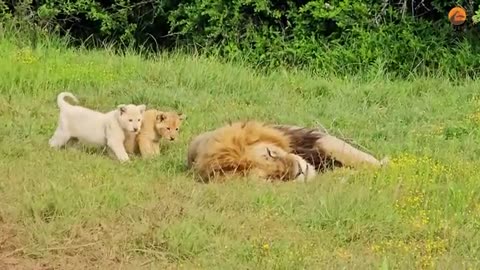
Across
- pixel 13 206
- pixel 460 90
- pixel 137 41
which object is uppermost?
pixel 13 206

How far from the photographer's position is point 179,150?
7328 mm

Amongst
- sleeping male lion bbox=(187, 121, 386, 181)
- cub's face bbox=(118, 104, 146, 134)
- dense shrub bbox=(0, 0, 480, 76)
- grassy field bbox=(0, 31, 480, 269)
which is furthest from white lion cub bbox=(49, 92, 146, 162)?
dense shrub bbox=(0, 0, 480, 76)

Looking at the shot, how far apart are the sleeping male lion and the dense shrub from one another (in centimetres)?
404

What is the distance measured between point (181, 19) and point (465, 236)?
8.48 meters

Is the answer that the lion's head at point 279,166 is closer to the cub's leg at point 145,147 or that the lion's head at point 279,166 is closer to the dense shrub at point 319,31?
the cub's leg at point 145,147

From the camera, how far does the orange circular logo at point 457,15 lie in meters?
11.3

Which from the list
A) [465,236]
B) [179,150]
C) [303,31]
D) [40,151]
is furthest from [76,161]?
[303,31]

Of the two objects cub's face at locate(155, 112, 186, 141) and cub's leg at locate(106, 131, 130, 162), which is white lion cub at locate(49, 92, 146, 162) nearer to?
cub's leg at locate(106, 131, 130, 162)

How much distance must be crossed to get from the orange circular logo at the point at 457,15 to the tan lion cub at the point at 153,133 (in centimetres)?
512

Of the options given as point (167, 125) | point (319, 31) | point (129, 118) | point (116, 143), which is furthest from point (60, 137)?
point (319, 31)

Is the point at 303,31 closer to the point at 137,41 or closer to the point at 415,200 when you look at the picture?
the point at 137,41

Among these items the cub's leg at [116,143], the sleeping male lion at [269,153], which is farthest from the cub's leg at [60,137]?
the sleeping male lion at [269,153]

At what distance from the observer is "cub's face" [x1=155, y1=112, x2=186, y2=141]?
23.8 ft

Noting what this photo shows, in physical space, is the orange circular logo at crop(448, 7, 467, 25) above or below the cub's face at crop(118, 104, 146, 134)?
below
